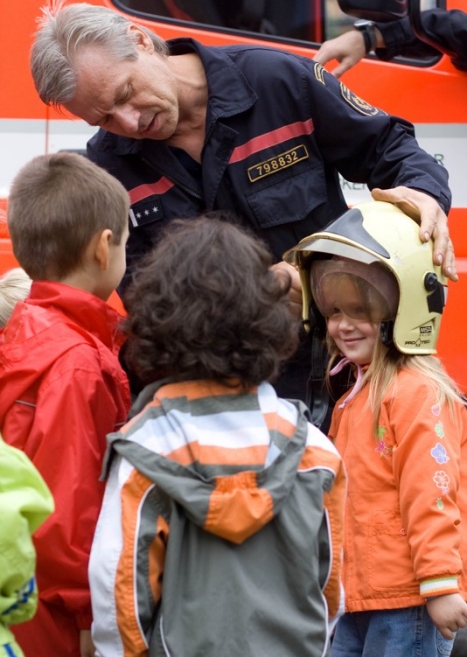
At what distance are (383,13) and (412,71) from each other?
1.46 ft

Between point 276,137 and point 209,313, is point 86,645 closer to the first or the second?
point 209,313

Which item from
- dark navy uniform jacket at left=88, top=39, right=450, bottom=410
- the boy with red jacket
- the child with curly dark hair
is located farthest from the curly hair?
dark navy uniform jacket at left=88, top=39, right=450, bottom=410

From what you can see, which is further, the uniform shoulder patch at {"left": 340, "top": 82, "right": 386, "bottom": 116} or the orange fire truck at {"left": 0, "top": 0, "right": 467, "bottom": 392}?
the orange fire truck at {"left": 0, "top": 0, "right": 467, "bottom": 392}

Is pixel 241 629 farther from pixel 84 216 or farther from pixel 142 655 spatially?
pixel 84 216

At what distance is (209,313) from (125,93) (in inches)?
41.6

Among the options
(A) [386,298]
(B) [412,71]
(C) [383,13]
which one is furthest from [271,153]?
Result: (B) [412,71]

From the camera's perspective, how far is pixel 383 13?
319 cm

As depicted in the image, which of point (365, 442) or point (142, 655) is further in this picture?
point (365, 442)

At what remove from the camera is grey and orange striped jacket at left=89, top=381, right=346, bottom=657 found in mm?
1790

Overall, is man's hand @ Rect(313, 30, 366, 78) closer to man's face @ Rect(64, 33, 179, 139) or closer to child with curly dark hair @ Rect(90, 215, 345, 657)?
man's face @ Rect(64, 33, 179, 139)

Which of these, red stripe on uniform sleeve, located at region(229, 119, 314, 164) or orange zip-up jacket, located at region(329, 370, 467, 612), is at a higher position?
red stripe on uniform sleeve, located at region(229, 119, 314, 164)

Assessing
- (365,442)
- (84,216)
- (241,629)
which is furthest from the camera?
(365,442)

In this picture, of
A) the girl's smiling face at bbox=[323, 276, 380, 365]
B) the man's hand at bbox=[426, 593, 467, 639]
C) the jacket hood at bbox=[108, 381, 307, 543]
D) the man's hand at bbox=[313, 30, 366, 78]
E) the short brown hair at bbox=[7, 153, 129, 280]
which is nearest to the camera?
the jacket hood at bbox=[108, 381, 307, 543]

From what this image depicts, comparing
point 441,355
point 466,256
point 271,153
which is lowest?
point 441,355
